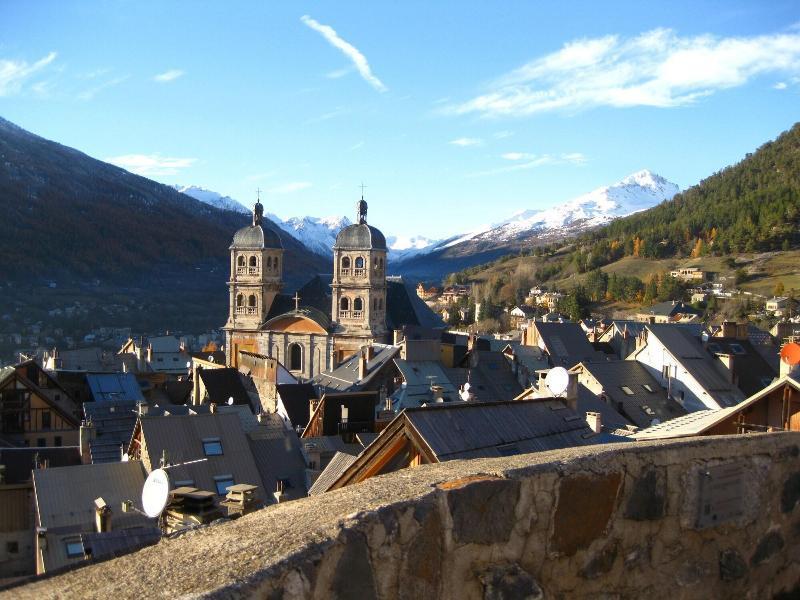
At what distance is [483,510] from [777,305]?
9940 centimetres

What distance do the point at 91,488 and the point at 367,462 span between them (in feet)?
45.1

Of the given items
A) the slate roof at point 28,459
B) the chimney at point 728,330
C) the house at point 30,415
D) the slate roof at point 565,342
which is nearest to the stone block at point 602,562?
the slate roof at point 28,459

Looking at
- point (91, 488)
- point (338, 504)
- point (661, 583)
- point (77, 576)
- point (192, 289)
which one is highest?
point (192, 289)

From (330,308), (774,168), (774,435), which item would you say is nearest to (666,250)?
(774,168)

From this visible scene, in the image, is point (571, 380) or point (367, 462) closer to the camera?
point (367, 462)

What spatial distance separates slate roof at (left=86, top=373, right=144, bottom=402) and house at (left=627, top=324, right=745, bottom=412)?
22286mm

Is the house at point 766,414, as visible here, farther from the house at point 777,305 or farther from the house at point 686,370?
the house at point 777,305

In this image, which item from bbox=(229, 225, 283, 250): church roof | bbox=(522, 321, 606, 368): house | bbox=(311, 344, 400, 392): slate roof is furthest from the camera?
bbox=(229, 225, 283, 250): church roof

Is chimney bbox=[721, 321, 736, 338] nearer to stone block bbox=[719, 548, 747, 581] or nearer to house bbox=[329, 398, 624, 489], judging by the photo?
house bbox=[329, 398, 624, 489]

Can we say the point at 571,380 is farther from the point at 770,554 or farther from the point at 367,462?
the point at 770,554

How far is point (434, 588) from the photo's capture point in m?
3.49

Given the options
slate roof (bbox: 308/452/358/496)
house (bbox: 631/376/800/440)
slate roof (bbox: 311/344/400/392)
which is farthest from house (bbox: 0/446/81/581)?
slate roof (bbox: 311/344/400/392)

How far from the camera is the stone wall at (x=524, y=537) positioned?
310 centimetres

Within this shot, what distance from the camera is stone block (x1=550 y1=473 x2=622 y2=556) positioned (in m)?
3.99
